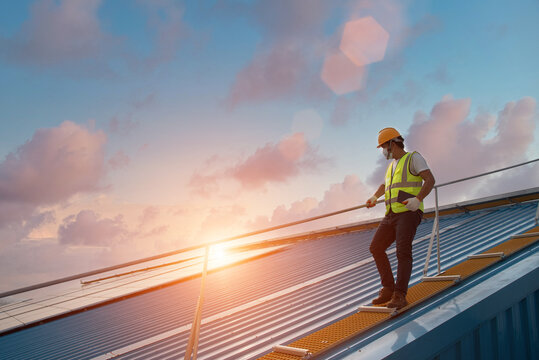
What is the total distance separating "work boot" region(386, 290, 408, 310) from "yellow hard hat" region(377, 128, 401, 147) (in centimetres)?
197

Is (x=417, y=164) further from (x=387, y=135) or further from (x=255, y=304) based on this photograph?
(x=255, y=304)

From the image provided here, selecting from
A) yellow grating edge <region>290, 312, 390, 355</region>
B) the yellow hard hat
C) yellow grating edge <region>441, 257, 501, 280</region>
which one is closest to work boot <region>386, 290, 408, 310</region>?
yellow grating edge <region>290, 312, 390, 355</region>

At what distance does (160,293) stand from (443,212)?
11.4m

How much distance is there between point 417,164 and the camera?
5.16 meters

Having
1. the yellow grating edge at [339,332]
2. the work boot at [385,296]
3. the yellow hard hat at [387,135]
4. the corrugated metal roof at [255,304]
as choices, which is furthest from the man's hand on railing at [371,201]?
the corrugated metal roof at [255,304]

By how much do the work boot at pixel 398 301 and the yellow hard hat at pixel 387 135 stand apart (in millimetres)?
1967

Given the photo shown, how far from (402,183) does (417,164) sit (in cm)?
32

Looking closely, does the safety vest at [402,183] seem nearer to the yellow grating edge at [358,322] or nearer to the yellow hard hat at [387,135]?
the yellow hard hat at [387,135]

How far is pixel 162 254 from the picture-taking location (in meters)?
4.19

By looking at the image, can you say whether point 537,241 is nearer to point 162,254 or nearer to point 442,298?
point 442,298

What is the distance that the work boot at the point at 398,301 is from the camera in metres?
5.01

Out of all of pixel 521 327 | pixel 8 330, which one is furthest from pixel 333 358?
pixel 8 330

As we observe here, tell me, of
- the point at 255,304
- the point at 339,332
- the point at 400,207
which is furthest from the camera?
the point at 255,304

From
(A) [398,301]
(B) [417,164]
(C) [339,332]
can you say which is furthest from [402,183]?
(C) [339,332]
